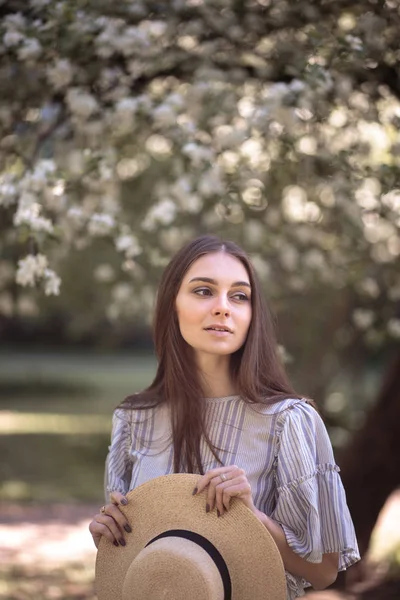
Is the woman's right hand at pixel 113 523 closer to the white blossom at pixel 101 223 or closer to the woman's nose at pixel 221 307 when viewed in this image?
the woman's nose at pixel 221 307

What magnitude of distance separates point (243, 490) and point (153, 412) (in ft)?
1.59

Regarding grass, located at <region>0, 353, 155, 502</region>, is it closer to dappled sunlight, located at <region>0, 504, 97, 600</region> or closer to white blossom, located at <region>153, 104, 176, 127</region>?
dappled sunlight, located at <region>0, 504, 97, 600</region>

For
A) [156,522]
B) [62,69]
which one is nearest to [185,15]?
[62,69]

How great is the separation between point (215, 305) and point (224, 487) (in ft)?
1.63

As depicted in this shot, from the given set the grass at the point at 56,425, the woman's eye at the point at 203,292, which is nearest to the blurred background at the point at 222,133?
the woman's eye at the point at 203,292

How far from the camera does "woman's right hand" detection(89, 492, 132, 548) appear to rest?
7.76 ft

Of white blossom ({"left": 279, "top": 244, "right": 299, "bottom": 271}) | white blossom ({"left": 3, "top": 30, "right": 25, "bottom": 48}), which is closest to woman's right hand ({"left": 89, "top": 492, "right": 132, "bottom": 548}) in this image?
white blossom ({"left": 3, "top": 30, "right": 25, "bottom": 48})

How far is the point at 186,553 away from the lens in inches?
85.9

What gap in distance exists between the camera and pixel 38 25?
12.7 ft

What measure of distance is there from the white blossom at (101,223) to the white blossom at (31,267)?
447mm

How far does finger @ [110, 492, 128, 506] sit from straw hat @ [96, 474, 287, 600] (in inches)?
0.4

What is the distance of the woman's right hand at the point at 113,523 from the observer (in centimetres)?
237

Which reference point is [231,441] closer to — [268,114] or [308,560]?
[308,560]

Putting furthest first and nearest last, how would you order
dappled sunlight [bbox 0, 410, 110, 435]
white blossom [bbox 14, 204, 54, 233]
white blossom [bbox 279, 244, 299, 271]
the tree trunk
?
dappled sunlight [bbox 0, 410, 110, 435]
white blossom [bbox 279, 244, 299, 271]
the tree trunk
white blossom [bbox 14, 204, 54, 233]
